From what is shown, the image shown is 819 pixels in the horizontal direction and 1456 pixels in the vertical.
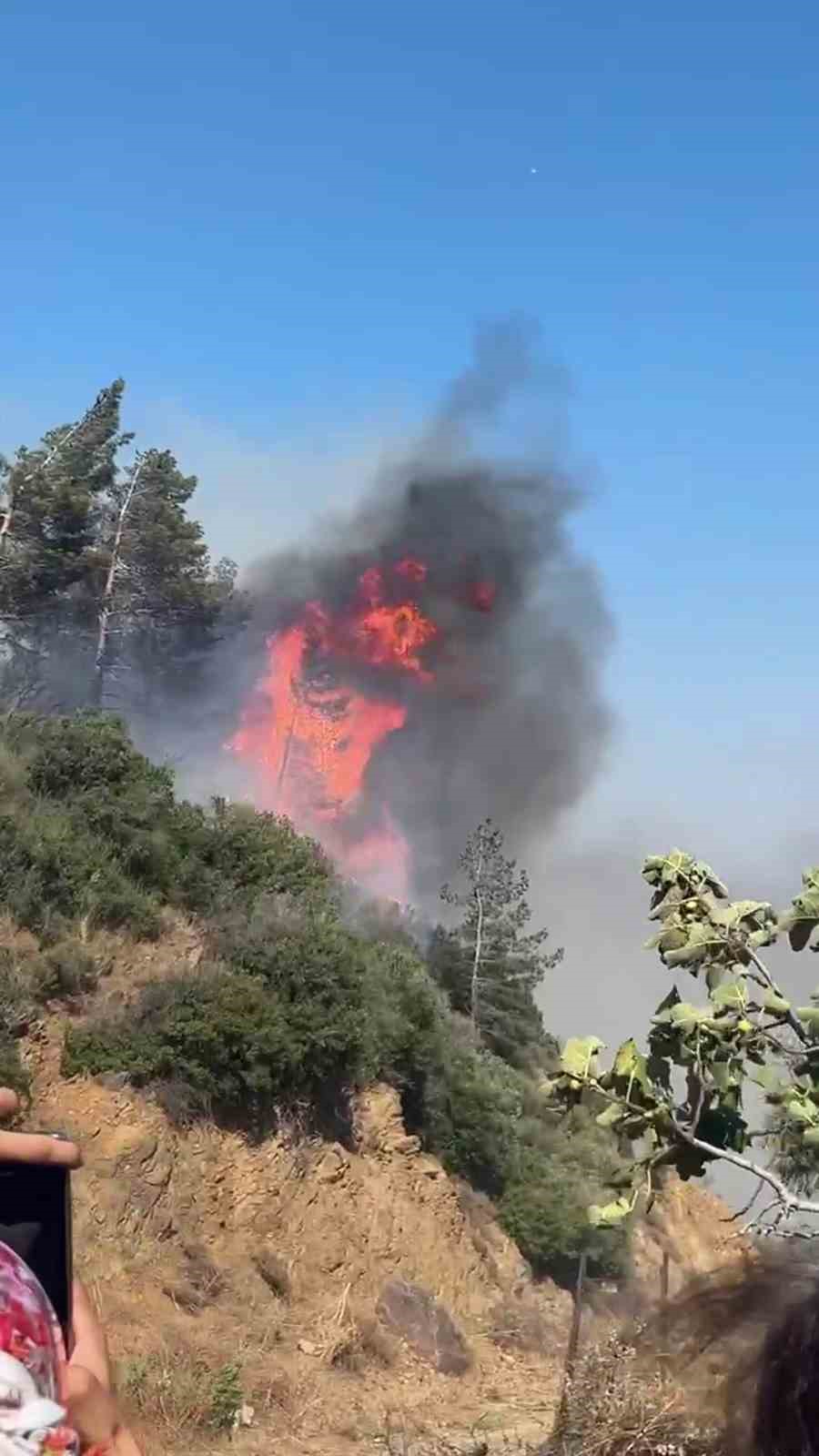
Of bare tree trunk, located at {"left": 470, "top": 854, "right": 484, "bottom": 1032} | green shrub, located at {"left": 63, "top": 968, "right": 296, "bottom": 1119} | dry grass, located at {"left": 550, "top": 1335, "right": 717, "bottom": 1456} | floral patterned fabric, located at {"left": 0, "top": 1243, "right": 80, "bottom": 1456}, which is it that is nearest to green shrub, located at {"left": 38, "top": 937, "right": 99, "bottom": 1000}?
green shrub, located at {"left": 63, "top": 968, "right": 296, "bottom": 1119}

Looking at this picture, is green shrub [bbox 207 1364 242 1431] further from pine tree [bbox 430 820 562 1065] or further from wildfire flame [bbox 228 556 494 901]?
wildfire flame [bbox 228 556 494 901]

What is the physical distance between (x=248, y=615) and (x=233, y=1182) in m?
33.7

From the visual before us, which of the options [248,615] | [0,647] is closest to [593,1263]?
[0,647]

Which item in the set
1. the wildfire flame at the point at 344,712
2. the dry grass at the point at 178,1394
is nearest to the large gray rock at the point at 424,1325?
the dry grass at the point at 178,1394

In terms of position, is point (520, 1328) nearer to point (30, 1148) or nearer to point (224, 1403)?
point (224, 1403)

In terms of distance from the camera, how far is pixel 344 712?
165ft

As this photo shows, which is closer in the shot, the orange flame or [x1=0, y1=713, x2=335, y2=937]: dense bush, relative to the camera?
[x1=0, y1=713, x2=335, y2=937]: dense bush

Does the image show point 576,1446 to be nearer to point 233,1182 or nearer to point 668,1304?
point 668,1304

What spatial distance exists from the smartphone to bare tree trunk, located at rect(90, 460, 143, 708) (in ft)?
119

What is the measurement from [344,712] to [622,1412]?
44.2 metres

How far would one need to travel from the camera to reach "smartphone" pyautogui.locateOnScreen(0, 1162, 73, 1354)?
2.17m

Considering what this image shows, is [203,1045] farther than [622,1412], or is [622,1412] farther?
[203,1045]

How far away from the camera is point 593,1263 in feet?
71.9

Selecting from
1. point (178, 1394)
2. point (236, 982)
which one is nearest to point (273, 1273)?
point (236, 982)
